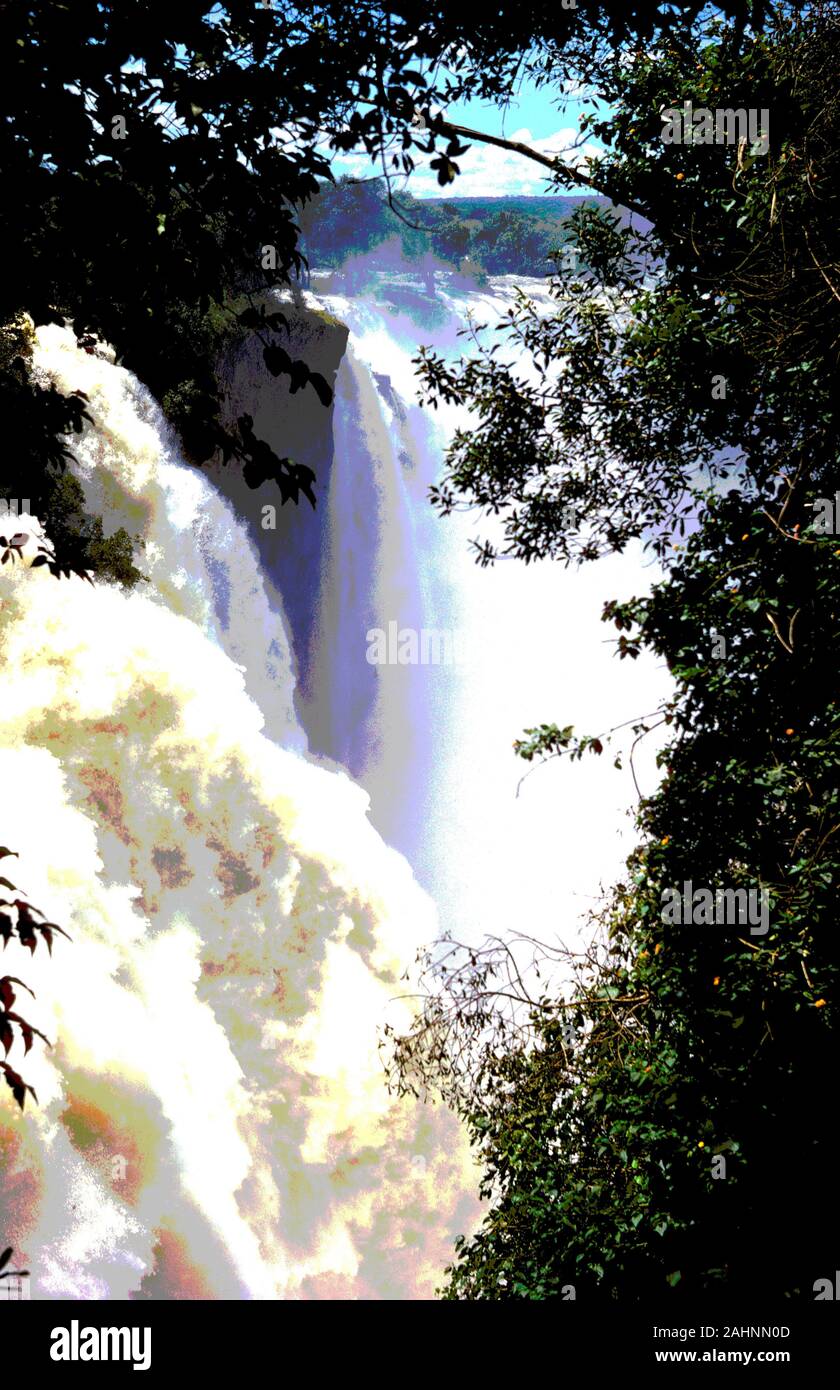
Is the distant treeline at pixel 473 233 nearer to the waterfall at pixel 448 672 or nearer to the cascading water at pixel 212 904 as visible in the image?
the waterfall at pixel 448 672

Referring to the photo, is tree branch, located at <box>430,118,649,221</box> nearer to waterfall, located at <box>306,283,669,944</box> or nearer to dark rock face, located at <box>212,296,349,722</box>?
dark rock face, located at <box>212,296,349,722</box>

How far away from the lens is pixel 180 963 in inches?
484

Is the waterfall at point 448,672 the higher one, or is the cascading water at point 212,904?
the waterfall at point 448,672

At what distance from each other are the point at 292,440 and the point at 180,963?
8614 mm

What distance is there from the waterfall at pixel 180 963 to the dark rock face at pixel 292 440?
2.05m

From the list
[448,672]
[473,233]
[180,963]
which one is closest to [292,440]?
[448,672]

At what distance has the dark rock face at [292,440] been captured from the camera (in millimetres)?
16109

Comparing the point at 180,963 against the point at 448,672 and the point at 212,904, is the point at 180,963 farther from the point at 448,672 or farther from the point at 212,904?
the point at 448,672

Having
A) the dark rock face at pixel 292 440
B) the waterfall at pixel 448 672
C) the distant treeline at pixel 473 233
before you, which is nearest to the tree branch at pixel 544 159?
the dark rock face at pixel 292 440

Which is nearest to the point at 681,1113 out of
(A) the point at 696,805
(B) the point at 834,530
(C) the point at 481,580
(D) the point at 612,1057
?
(D) the point at 612,1057

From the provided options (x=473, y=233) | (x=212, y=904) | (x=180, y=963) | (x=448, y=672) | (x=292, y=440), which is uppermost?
(x=473, y=233)

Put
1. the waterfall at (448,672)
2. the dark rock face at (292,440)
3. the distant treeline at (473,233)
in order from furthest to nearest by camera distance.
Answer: the distant treeline at (473,233) → the waterfall at (448,672) → the dark rock face at (292,440)
